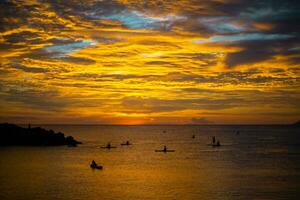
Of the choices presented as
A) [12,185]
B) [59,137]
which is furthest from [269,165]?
[59,137]

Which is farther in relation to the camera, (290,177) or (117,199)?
(290,177)

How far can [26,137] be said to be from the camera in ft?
406

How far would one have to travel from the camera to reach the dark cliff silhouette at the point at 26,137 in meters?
121

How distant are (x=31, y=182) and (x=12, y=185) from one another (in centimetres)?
295

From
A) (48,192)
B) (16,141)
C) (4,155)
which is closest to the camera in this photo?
(48,192)

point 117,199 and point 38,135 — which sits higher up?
point 38,135

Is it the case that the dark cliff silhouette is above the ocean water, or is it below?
above

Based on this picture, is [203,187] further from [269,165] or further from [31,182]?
[269,165]

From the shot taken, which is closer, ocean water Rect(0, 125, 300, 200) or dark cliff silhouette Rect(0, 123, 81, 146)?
ocean water Rect(0, 125, 300, 200)

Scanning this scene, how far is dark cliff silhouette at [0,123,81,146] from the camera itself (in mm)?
121375

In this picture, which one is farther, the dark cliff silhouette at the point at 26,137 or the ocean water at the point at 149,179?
the dark cliff silhouette at the point at 26,137

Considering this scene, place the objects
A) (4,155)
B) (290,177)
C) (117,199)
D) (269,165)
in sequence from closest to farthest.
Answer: (117,199) → (290,177) → (269,165) → (4,155)

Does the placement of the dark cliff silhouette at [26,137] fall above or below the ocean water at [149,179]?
above

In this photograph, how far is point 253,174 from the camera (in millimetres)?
63875
